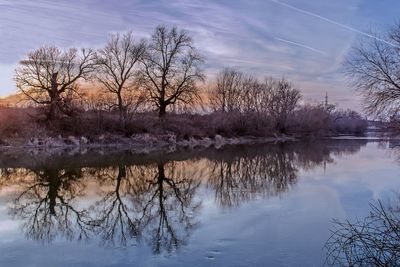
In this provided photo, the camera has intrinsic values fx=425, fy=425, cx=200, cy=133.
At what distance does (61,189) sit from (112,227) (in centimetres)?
514

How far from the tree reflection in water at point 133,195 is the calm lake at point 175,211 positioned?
0.03 metres

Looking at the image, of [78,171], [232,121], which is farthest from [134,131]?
[78,171]

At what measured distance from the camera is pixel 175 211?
9.95 meters

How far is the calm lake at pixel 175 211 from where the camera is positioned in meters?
6.63

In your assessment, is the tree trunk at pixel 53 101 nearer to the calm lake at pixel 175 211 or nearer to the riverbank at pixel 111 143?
the riverbank at pixel 111 143

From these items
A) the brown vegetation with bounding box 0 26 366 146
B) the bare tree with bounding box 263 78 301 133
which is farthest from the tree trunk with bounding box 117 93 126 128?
the bare tree with bounding box 263 78 301 133

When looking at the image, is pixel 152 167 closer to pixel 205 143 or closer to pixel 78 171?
pixel 78 171

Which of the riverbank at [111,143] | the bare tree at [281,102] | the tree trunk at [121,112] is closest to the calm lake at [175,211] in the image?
the riverbank at [111,143]

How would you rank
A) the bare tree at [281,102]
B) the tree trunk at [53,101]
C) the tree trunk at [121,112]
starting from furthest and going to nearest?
the bare tree at [281,102], the tree trunk at [121,112], the tree trunk at [53,101]

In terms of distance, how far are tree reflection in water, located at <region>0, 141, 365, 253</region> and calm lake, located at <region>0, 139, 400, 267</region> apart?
28mm

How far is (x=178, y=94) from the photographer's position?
3656 cm

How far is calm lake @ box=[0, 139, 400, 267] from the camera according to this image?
21.8 feet

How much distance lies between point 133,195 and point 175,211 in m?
2.45

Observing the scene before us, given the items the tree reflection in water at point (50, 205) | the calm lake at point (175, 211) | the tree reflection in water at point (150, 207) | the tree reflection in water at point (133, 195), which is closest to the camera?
the calm lake at point (175, 211)
